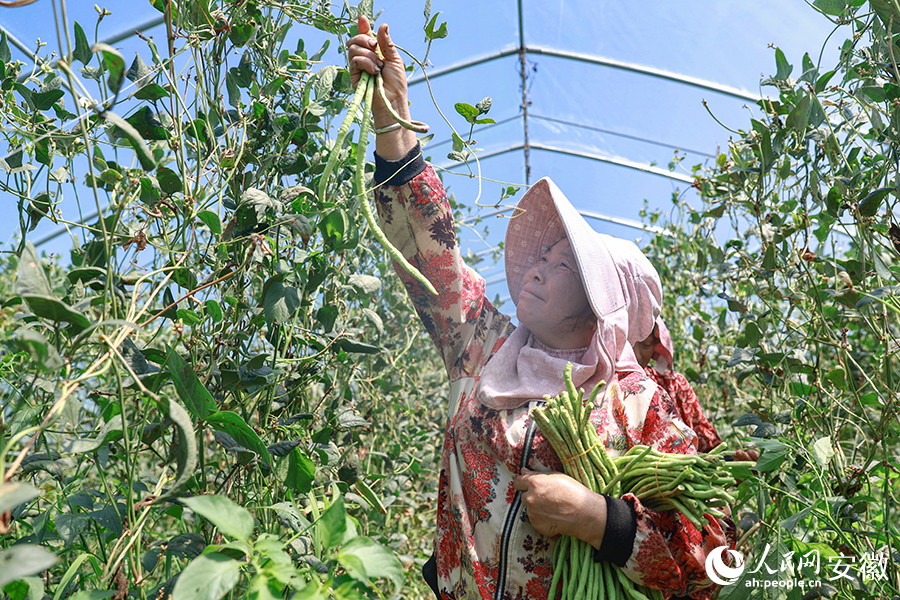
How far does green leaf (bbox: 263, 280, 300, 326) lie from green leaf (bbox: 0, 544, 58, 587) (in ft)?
1.46

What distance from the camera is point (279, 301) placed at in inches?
31.6

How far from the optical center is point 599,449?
0.92 meters

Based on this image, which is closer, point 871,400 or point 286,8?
point 286,8

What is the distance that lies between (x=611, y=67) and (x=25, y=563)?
146 inches

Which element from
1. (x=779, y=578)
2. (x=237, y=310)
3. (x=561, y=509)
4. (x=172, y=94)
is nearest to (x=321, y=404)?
(x=237, y=310)

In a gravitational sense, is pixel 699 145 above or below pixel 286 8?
below

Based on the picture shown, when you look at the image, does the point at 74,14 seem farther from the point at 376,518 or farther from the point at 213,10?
the point at 376,518

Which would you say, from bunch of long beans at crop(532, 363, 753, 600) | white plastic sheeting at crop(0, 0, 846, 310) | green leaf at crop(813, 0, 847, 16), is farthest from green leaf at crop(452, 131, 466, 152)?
white plastic sheeting at crop(0, 0, 846, 310)

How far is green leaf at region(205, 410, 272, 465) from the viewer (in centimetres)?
56

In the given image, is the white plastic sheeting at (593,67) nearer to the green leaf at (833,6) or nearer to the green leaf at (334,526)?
the green leaf at (833,6)

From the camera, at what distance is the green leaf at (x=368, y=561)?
42 cm

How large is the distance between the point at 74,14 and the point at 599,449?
2.19m

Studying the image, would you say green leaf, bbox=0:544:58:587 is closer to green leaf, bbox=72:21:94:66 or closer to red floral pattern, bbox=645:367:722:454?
green leaf, bbox=72:21:94:66

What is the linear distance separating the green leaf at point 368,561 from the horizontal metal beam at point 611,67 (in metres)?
3.27
